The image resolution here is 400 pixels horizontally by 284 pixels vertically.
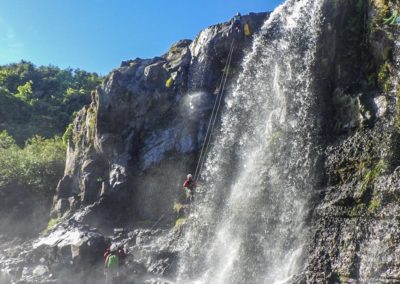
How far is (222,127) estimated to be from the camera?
25219 mm

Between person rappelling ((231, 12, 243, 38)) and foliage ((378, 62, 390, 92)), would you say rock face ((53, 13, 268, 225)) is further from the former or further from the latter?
foliage ((378, 62, 390, 92))

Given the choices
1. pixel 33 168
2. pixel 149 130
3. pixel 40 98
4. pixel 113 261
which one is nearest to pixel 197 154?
pixel 149 130

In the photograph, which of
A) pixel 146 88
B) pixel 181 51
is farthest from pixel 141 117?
pixel 181 51

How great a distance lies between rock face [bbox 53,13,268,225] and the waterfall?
1893 mm

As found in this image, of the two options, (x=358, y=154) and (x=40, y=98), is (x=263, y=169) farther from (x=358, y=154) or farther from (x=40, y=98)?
(x=40, y=98)

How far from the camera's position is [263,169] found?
19.8 metres

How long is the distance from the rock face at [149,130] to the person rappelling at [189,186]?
7.48 ft

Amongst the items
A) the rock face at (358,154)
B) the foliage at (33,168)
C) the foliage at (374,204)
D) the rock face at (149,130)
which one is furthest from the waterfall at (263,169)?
the foliage at (33,168)

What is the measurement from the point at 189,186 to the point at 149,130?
6.76m

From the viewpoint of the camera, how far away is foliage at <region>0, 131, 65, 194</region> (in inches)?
1363

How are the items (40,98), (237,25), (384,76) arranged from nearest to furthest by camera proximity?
(384,76) → (237,25) → (40,98)

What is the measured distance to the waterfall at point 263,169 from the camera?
55.4 feet

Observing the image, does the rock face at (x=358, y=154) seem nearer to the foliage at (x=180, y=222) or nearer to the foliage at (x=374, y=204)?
the foliage at (x=374, y=204)

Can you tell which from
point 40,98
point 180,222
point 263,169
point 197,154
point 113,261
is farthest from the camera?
point 40,98
